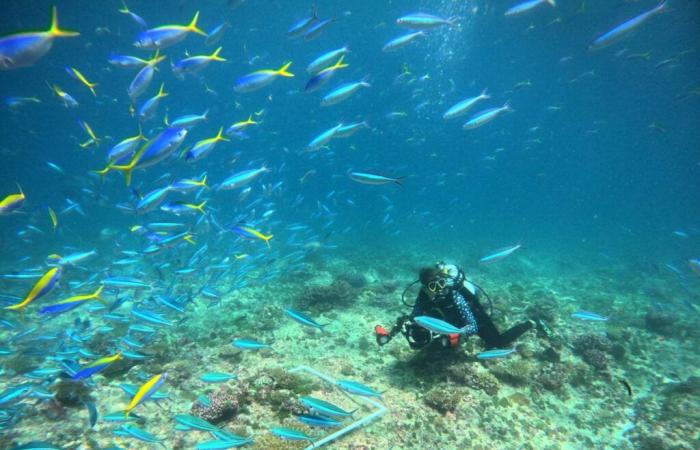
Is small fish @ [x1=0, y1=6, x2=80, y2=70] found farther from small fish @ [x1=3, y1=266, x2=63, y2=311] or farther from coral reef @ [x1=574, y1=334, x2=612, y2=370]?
coral reef @ [x1=574, y1=334, x2=612, y2=370]

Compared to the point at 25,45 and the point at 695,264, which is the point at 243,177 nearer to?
the point at 25,45

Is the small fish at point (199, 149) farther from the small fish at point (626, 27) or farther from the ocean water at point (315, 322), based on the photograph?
the small fish at point (626, 27)

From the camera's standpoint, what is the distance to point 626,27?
522cm

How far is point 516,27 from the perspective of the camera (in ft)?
98.6

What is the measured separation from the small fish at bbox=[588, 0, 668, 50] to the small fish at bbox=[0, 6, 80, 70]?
25.3ft

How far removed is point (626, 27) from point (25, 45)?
858 centimetres

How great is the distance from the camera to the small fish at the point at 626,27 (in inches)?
190

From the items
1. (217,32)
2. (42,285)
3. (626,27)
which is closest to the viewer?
(42,285)

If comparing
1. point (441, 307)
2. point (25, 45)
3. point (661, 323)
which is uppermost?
point (25, 45)

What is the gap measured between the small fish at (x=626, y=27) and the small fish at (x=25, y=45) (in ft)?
25.3

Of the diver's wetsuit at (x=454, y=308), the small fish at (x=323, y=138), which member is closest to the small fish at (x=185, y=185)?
the small fish at (x=323, y=138)

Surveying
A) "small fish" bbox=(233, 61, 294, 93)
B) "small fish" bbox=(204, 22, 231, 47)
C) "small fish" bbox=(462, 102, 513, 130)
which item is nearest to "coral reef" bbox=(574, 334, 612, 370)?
"small fish" bbox=(462, 102, 513, 130)

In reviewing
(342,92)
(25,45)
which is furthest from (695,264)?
(25,45)

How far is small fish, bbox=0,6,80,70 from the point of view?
272cm
